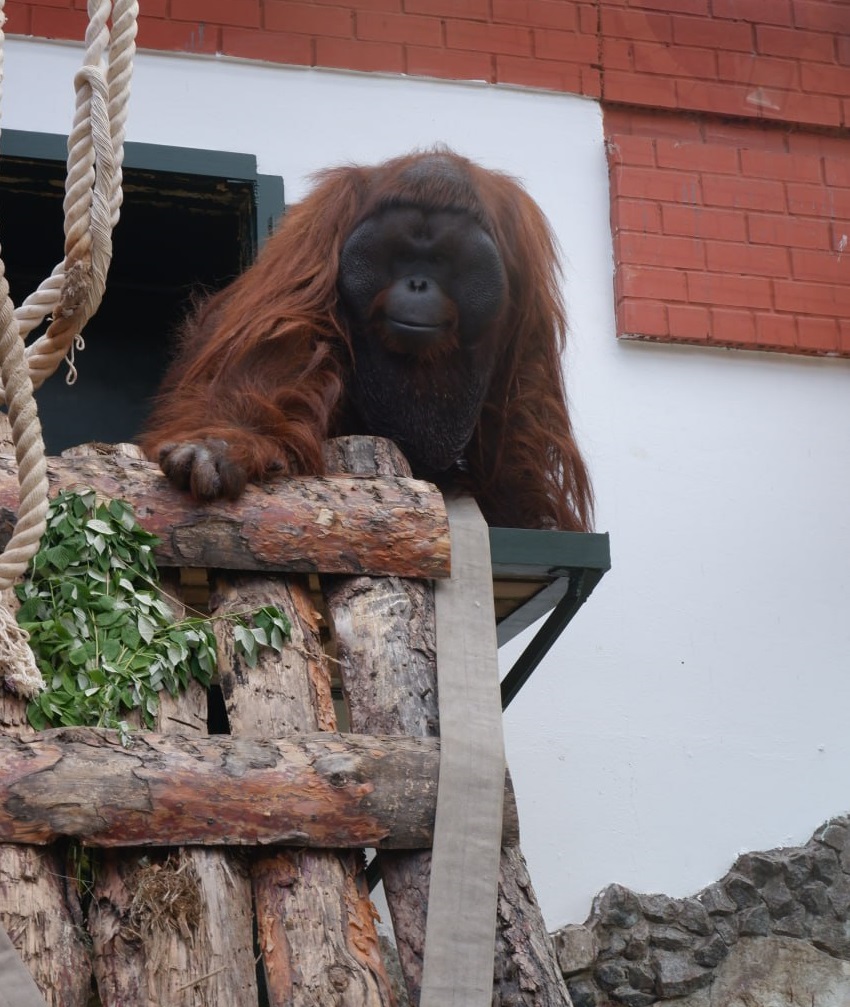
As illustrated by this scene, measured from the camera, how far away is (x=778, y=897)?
4273 mm

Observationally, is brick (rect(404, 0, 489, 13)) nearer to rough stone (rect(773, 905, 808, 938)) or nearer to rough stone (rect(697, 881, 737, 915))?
rough stone (rect(697, 881, 737, 915))

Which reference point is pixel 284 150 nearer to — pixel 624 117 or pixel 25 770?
pixel 624 117

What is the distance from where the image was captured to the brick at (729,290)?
4.93m

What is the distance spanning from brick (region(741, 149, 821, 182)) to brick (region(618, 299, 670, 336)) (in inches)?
26.1

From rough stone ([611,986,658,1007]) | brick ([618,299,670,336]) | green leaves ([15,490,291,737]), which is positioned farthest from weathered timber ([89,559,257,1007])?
brick ([618,299,670,336])

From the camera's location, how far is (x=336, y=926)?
2.33 m

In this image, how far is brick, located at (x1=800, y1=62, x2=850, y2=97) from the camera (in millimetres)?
5293

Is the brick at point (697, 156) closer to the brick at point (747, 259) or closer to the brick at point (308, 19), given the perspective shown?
the brick at point (747, 259)

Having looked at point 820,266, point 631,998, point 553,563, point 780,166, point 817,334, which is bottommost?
point 631,998

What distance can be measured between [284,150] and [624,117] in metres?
1.14

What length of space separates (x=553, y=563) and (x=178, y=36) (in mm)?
2491

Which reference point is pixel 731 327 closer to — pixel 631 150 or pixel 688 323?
pixel 688 323

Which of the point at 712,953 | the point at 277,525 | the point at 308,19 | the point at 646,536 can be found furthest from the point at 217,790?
the point at 308,19

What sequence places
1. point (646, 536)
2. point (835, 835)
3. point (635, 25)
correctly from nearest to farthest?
point (835, 835)
point (646, 536)
point (635, 25)
